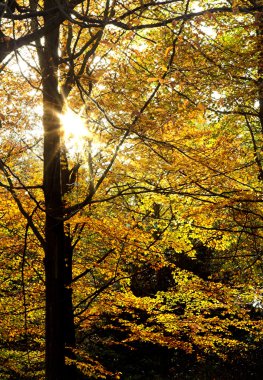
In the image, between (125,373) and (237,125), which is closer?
(237,125)

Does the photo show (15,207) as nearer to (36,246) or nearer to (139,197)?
(36,246)

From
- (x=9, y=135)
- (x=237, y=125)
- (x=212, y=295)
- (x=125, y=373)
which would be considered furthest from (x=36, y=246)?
(x=125, y=373)

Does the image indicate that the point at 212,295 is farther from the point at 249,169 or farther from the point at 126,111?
the point at 126,111

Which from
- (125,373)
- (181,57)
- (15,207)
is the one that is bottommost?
(125,373)

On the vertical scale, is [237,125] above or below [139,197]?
above

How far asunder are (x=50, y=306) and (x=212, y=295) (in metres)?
4.15

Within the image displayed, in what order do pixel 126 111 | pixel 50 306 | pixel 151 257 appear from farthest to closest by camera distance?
pixel 151 257
pixel 126 111
pixel 50 306

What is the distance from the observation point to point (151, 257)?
8562mm

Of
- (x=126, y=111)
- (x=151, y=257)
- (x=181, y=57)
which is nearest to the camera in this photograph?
(x=126, y=111)

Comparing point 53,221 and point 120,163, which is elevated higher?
point 120,163

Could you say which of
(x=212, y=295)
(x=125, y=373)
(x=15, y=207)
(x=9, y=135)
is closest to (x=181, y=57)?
Result: (x=9, y=135)

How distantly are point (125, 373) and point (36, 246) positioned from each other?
9.32 metres

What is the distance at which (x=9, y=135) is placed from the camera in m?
7.30

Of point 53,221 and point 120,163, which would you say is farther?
point 120,163
